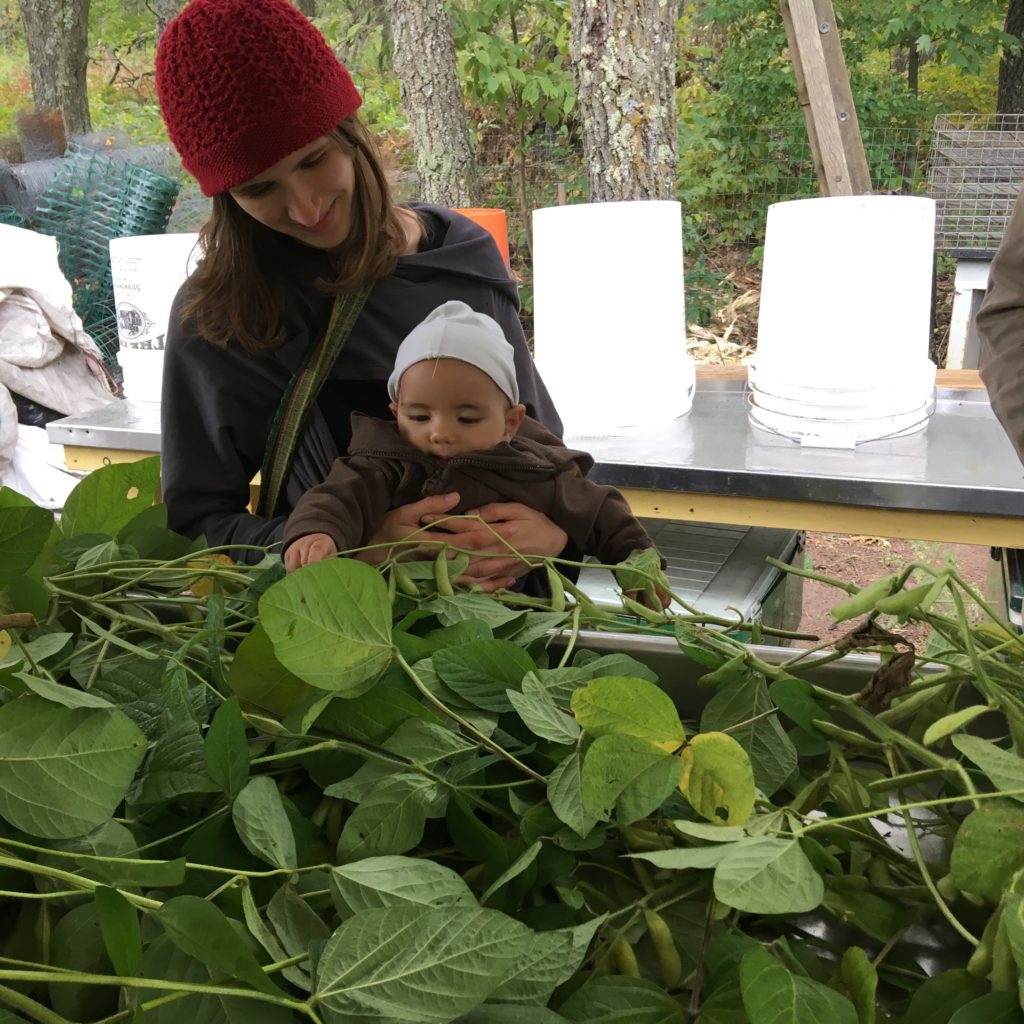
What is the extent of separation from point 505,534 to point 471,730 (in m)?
0.45

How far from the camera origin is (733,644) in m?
0.39

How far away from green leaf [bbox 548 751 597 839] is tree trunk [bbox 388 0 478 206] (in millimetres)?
2617

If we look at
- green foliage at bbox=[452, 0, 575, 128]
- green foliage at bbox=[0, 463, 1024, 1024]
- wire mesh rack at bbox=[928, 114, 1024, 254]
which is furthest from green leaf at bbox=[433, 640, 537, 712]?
green foliage at bbox=[452, 0, 575, 128]

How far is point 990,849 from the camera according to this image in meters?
0.27

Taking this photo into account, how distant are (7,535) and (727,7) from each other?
546 centimetres

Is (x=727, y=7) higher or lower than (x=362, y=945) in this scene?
higher

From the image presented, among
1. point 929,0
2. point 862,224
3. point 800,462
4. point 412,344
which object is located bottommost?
point 800,462

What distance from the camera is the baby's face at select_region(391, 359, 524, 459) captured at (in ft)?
2.58

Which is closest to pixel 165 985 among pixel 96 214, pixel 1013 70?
pixel 96 214

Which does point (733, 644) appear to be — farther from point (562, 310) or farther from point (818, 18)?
point (818, 18)

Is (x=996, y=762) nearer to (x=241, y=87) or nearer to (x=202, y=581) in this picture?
(x=202, y=581)

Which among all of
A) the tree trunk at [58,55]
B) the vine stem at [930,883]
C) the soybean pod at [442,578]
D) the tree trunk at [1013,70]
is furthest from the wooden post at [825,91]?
the tree trunk at [1013,70]

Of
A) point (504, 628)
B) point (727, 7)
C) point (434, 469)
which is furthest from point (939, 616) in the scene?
point (727, 7)

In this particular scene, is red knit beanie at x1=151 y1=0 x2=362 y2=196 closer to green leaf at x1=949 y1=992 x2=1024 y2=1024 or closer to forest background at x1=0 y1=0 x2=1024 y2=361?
green leaf at x1=949 y1=992 x2=1024 y2=1024
